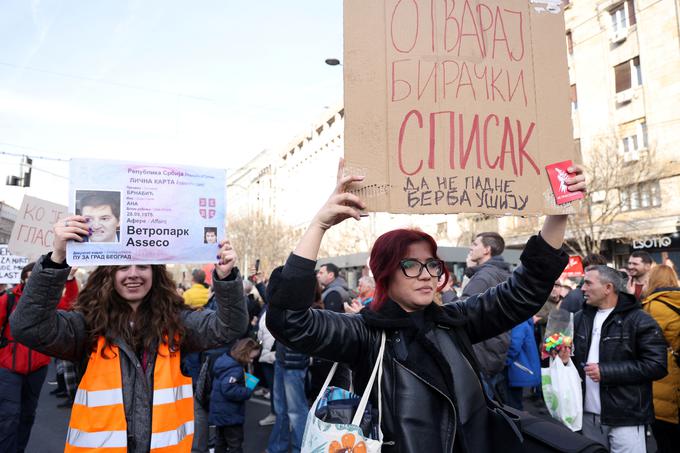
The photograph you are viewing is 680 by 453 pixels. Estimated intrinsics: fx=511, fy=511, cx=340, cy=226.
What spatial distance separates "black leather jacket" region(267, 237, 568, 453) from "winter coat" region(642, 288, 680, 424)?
114 inches

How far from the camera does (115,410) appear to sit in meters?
2.36

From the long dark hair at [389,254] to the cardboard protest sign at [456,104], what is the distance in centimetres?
19

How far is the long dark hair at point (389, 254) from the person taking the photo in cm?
222

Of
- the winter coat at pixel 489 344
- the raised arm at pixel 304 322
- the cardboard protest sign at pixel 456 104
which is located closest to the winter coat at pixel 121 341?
the raised arm at pixel 304 322

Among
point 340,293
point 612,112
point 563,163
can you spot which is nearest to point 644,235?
point 612,112

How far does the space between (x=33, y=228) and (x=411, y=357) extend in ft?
16.7

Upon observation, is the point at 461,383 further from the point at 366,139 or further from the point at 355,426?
the point at 366,139

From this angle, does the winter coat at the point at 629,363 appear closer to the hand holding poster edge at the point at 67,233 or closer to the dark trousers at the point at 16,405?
the hand holding poster edge at the point at 67,233

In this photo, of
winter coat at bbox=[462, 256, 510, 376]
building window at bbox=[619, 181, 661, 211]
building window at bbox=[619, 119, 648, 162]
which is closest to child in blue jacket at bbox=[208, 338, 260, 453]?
winter coat at bbox=[462, 256, 510, 376]

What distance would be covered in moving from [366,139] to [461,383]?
1.04m

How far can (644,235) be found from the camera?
21.2m

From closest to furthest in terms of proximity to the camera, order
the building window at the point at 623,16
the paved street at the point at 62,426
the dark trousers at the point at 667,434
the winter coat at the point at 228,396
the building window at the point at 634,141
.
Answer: the dark trousers at the point at 667,434 < the winter coat at the point at 228,396 < the paved street at the point at 62,426 < the building window at the point at 634,141 < the building window at the point at 623,16

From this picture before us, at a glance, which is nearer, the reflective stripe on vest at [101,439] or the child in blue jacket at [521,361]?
the reflective stripe on vest at [101,439]

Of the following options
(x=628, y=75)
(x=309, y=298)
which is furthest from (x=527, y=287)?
(x=628, y=75)
